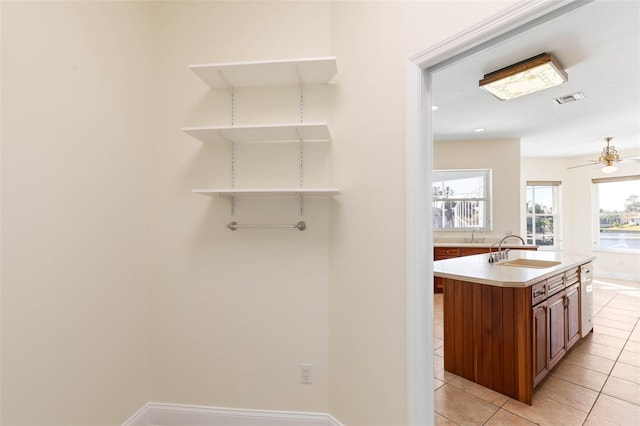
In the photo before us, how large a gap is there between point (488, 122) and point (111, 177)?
4.86m

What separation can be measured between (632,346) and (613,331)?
1.43 feet

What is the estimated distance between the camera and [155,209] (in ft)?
6.17

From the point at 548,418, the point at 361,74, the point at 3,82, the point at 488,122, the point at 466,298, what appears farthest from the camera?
the point at 488,122

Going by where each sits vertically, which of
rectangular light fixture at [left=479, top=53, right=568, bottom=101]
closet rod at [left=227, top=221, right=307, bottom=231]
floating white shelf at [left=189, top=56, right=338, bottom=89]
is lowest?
closet rod at [left=227, top=221, right=307, bottom=231]

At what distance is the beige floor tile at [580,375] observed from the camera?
2.33m

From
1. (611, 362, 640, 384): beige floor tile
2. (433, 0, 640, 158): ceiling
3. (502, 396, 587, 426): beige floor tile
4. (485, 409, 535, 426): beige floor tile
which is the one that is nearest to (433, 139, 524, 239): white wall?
(433, 0, 640, 158): ceiling

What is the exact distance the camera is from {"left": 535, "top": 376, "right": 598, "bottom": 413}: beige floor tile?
6.84 feet

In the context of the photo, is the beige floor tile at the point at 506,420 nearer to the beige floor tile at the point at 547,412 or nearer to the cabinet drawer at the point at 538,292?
the beige floor tile at the point at 547,412

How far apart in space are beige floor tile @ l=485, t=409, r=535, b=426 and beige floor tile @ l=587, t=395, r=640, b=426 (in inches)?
17.5

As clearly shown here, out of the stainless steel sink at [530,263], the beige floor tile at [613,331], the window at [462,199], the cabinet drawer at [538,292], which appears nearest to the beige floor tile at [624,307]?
the beige floor tile at [613,331]

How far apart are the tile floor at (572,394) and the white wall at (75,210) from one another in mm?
2149

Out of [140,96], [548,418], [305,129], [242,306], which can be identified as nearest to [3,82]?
[140,96]

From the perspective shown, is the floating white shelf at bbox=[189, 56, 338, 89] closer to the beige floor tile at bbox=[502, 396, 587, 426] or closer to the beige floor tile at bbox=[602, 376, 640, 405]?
the beige floor tile at bbox=[502, 396, 587, 426]

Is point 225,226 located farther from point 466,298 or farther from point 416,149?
point 466,298
